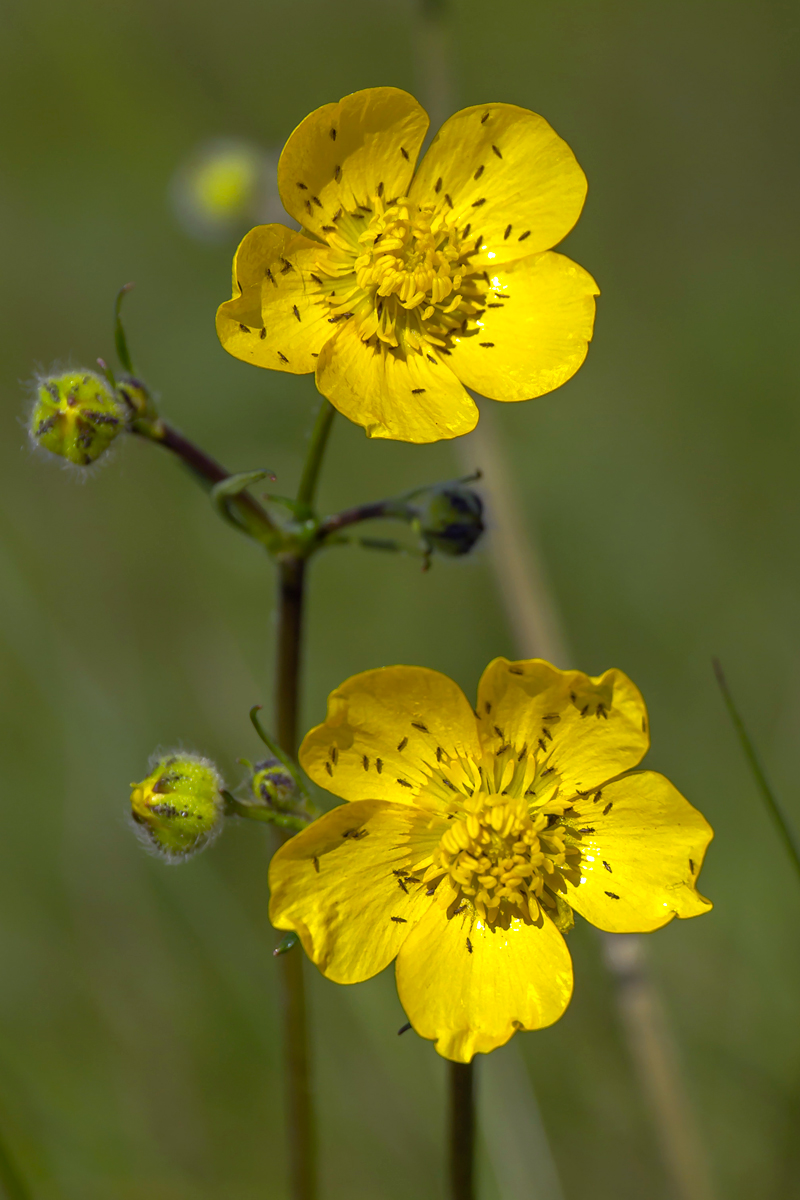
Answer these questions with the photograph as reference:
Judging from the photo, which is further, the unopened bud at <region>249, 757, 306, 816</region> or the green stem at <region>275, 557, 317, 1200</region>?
the green stem at <region>275, 557, 317, 1200</region>

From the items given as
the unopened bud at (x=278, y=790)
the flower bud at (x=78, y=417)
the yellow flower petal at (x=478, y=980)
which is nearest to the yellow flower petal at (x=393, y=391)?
the flower bud at (x=78, y=417)

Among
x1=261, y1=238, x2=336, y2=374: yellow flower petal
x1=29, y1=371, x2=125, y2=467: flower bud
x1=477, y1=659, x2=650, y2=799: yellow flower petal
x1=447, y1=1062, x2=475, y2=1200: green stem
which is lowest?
x1=447, y1=1062, x2=475, y2=1200: green stem

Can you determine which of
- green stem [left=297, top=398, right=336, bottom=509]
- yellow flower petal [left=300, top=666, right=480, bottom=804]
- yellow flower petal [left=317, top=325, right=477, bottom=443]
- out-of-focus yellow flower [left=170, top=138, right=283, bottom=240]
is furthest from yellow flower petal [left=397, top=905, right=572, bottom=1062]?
out-of-focus yellow flower [left=170, top=138, right=283, bottom=240]

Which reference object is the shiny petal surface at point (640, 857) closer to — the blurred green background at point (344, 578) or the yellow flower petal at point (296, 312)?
the blurred green background at point (344, 578)

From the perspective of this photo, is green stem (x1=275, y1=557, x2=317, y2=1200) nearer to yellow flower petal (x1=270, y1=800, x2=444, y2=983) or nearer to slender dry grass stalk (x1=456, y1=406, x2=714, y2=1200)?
yellow flower petal (x1=270, y1=800, x2=444, y2=983)

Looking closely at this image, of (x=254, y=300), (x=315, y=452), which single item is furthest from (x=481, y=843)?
(x=254, y=300)

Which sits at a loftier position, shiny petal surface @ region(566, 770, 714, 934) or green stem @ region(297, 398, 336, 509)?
green stem @ region(297, 398, 336, 509)

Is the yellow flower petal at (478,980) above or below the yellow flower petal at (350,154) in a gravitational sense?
below

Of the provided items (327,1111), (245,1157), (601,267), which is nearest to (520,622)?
(327,1111)
